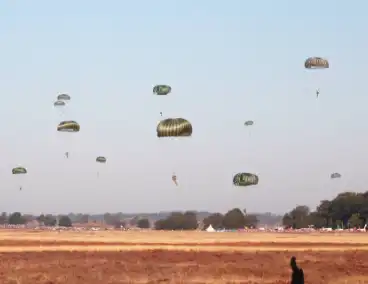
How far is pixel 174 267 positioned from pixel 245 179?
31390 millimetres

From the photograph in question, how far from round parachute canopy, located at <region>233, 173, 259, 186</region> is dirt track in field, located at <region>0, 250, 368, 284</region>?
1713 cm

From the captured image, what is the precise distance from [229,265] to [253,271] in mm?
3772

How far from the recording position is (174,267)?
50094mm

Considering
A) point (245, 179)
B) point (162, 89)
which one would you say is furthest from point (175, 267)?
point (245, 179)

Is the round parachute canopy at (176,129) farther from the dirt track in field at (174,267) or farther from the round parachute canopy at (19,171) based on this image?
the round parachute canopy at (19,171)

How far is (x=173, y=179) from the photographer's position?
67.8 metres

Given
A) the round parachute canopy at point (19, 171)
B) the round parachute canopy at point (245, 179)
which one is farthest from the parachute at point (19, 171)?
the round parachute canopy at point (245, 179)

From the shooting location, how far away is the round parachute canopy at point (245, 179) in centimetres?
7871

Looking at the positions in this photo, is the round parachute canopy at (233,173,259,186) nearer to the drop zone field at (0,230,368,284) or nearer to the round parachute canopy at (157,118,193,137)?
the drop zone field at (0,230,368,284)

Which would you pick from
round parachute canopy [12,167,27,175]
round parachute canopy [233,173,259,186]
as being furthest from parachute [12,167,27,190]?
round parachute canopy [233,173,259,186]

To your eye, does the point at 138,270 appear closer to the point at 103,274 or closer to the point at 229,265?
the point at 103,274

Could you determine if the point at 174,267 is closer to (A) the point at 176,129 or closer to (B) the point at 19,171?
(A) the point at 176,129

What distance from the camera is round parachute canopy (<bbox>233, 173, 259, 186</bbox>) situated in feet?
258

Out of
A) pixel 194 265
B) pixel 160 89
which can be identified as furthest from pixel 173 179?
pixel 194 265
